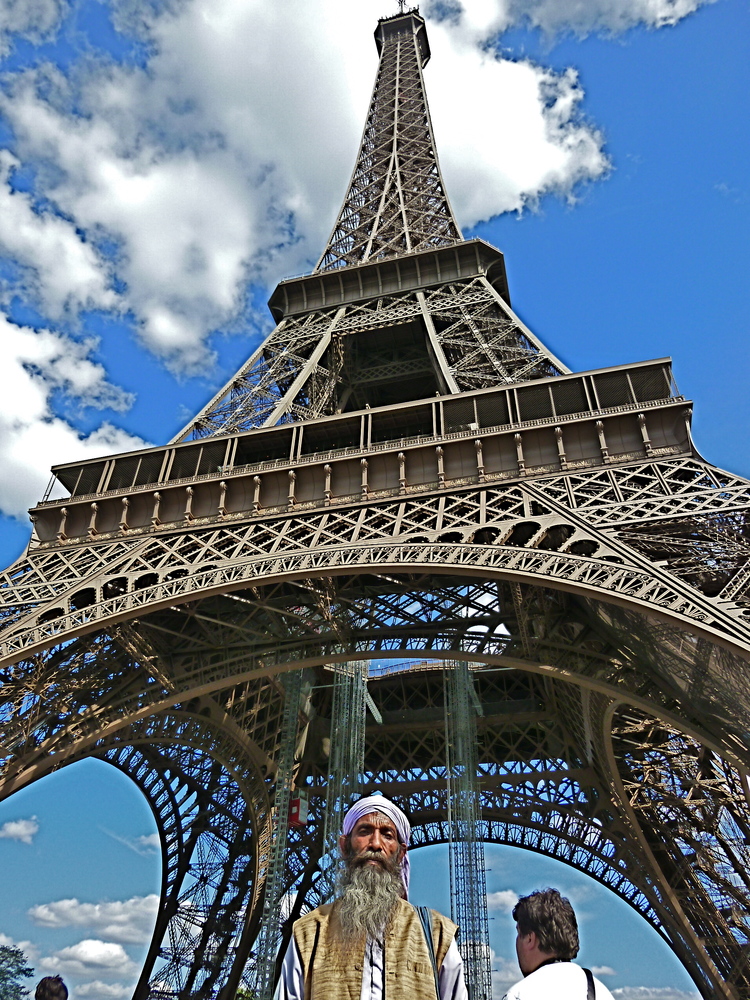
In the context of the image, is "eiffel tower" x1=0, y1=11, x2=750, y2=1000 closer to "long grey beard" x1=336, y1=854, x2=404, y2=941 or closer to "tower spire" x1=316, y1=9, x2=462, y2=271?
"tower spire" x1=316, y1=9, x2=462, y2=271

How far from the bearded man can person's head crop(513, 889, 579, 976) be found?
27 centimetres

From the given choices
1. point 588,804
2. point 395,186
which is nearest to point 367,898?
point 588,804

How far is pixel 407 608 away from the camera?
17.2 metres

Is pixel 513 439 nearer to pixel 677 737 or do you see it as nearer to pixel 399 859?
pixel 677 737

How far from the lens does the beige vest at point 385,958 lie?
2.85 metres

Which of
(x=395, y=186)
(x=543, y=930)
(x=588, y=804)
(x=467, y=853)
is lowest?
(x=543, y=930)

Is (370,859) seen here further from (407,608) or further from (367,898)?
(407,608)

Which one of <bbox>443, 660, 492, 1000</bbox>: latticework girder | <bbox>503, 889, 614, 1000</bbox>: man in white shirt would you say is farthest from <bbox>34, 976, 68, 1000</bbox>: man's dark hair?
<bbox>443, 660, 492, 1000</bbox>: latticework girder

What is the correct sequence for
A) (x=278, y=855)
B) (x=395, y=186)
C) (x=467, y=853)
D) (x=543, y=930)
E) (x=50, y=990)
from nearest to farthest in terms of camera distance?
(x=543, y=930) → (x=50, y=990) → (x=278, y=855) → (x=467, y=853) → (x=395, y=186)

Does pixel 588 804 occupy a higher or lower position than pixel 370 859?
higher

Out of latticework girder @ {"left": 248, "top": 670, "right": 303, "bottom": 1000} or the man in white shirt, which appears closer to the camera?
the man in white shirt

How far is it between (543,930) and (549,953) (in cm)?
8

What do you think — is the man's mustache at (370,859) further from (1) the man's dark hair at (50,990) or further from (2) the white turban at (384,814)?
(1) the man's dark hair at (50,990)

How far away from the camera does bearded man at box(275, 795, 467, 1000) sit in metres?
2.86
